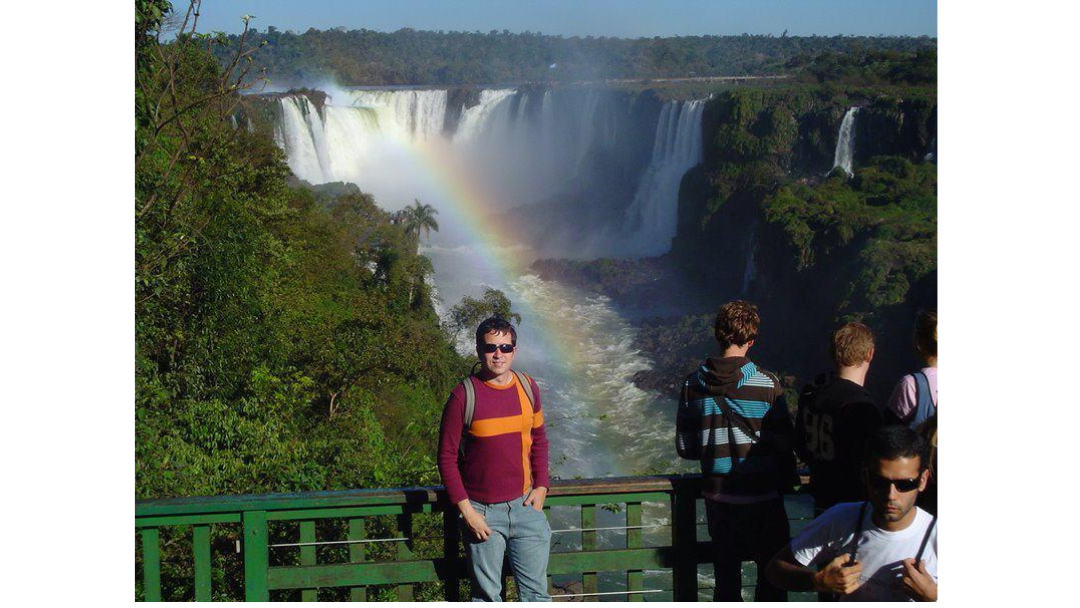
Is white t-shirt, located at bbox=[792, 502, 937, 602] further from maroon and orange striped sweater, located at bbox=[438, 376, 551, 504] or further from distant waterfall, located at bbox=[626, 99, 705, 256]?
distant waterfall, located at bbox=[626, 99, 705, 256]

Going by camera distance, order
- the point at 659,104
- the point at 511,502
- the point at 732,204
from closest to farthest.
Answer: the point at 511,502 → the point at 732,204 → the point at 659,104

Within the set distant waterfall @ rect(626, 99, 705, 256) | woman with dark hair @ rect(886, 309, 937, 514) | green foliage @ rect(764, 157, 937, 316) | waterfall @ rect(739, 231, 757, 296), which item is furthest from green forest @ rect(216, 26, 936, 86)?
woman with dark hair @ rect(886, 309, 937, 514)

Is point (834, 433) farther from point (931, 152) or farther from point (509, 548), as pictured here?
point (931, 152)

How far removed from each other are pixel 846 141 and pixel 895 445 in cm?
3911

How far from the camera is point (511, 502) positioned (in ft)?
9.03

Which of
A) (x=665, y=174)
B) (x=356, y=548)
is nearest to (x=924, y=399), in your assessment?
(x=356, y=548)

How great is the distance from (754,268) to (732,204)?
15.8 feet

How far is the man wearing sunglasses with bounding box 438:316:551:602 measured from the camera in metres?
2.67

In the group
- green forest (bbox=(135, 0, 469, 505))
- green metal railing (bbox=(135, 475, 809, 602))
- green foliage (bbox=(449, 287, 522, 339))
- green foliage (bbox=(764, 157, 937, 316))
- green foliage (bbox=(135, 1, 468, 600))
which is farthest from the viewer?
green foliage (bbox=(764, 157, 937, 316))

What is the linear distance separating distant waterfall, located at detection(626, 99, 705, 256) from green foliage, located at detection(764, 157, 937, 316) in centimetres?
594

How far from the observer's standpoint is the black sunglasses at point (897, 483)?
7.32 ft

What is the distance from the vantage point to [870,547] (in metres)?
2.31

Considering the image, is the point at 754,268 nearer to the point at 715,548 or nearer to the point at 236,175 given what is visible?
the point at 236,175
